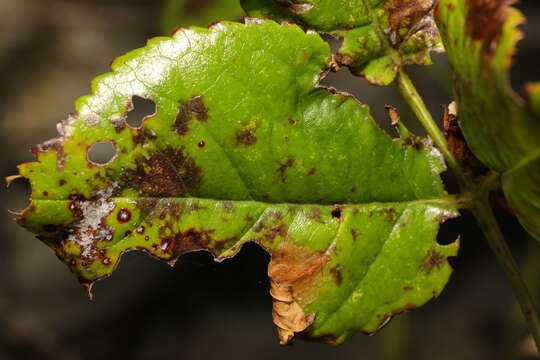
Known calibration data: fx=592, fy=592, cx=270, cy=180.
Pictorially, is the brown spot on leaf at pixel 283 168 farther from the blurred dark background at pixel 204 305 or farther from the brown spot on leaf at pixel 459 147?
the blurred dark background at pixel 204 305

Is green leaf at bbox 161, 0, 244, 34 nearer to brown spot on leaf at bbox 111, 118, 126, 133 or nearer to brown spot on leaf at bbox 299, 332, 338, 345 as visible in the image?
brown spot on leaf at bbox 111, 118, 126, 133

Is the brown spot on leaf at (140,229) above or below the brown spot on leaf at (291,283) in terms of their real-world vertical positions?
above

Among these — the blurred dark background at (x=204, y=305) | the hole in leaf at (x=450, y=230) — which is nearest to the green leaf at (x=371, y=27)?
the blurred dark background at (x=204, y=305)

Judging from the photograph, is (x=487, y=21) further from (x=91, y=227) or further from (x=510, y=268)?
(x=91, y=227)

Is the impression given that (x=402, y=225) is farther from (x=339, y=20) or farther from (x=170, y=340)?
(x=170, y=340)

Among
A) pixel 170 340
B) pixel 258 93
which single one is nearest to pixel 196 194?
pixel 258 93

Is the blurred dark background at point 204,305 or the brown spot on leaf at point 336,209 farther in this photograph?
the blurred dark background at point 204,305
